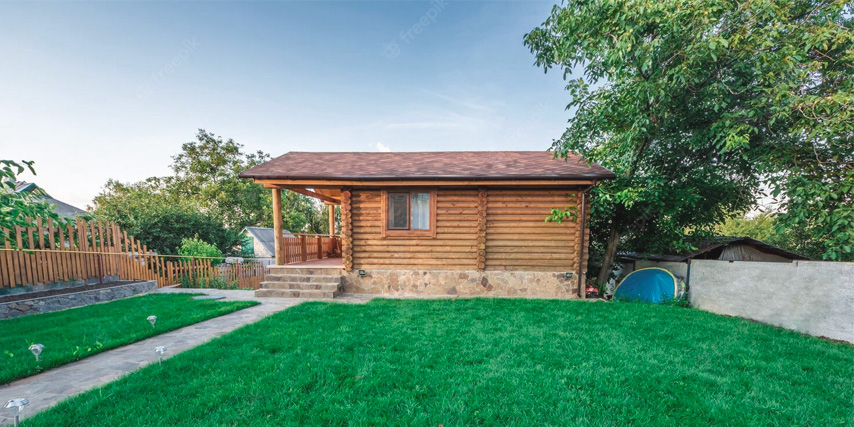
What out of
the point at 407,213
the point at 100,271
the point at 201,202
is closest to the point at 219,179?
the point at 201,202

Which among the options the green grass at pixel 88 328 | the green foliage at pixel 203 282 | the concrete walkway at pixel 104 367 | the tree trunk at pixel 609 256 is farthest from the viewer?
the green foliage at pixel 203 282

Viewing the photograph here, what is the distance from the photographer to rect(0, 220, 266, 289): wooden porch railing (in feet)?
17.8

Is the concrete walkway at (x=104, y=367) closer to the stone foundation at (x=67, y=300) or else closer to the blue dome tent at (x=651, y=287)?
the stone foundation at (x=67, y=300)

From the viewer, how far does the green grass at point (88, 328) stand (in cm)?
330

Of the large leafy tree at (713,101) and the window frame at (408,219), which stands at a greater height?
the large leafy tree at (713,101)

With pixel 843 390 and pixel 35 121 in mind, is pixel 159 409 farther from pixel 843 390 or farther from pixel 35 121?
pixel 35 121

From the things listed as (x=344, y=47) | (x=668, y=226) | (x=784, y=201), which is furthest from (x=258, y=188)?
(x=784, y=201)

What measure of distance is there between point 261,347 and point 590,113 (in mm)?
8284

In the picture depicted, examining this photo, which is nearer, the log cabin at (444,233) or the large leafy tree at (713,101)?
the large leafy tree at (713,101)

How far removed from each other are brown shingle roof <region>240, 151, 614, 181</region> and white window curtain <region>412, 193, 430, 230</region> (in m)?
0.71

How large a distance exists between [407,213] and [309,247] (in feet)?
15.0

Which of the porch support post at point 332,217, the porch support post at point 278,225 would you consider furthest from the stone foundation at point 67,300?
the porch support post at point 332,217

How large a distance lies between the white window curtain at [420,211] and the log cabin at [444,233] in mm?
27

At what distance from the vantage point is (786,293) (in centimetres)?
488
